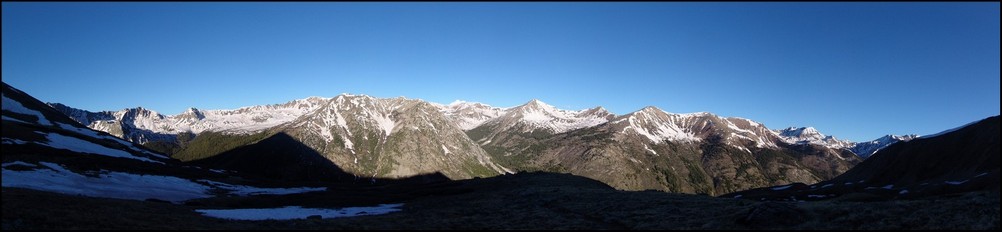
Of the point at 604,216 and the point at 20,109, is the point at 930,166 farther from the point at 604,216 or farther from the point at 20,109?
the point at 20,109

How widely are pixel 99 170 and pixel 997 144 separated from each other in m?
188

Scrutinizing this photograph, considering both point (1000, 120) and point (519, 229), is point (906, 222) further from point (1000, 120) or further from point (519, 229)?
point (1000, 120)

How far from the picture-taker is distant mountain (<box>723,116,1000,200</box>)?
109m

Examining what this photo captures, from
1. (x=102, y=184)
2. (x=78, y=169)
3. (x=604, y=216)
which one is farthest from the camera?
(x=78, y=169)

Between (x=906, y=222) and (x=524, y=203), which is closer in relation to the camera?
(x=906, y=222)

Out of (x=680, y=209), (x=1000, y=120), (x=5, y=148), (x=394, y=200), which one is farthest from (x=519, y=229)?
(x=1000, y=120)

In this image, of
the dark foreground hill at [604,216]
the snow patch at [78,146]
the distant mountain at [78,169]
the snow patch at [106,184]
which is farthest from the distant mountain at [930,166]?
the snow patch at [78,146]

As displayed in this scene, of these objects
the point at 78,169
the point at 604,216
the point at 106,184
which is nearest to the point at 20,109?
the point at 78,169

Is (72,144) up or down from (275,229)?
up

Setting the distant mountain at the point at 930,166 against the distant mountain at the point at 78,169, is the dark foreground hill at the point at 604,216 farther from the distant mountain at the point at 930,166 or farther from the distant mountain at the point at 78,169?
the distant mountain at the point at 930,166

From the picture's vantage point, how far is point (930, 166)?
137 m

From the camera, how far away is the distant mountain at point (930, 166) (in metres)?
109

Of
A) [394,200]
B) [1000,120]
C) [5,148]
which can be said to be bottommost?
[394,200]

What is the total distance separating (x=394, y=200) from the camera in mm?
80312
